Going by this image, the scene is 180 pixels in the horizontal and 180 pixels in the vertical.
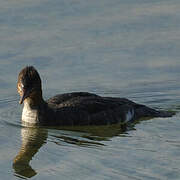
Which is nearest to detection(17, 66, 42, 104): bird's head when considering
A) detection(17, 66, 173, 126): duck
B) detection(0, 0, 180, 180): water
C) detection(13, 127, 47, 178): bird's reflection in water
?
detection(17, 66, 173, 126): duck

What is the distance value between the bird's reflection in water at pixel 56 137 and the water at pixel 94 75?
0.07 feet

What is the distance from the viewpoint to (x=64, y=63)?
17562 mm

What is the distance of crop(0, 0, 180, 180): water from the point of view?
476 inches

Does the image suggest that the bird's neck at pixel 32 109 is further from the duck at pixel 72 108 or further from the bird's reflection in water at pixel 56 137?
the bird's reflection in water at pixel 56 137

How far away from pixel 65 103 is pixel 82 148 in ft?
7.96

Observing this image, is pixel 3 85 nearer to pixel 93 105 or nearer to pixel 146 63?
pixel 93 105

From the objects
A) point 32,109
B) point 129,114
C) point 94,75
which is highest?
point 94,75

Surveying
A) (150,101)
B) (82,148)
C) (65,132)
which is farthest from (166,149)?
(150,101)

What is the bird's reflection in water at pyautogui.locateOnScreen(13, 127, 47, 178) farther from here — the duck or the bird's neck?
the duck

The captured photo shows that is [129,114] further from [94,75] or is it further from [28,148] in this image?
[28,148]

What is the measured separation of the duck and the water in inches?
12.5

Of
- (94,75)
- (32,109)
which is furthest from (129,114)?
(32,109)

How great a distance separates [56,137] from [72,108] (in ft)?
4.38

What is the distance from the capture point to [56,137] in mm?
14125
